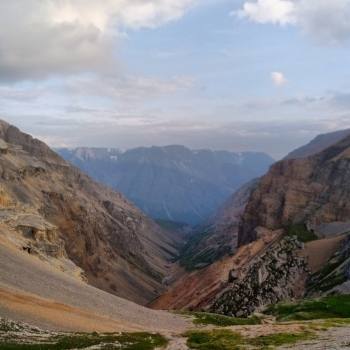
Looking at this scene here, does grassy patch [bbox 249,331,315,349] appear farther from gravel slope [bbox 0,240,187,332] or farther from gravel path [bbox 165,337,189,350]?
gravel slope [bbox 0,240,187,332]

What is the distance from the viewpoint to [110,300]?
3388 inches

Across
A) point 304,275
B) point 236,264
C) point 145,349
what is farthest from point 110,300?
point 236,264

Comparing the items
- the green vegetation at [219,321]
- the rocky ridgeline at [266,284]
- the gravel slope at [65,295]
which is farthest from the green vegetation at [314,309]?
the gravel slope at [65,295]

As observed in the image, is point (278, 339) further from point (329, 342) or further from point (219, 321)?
point (219, 321)

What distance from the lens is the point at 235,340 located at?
194 feet

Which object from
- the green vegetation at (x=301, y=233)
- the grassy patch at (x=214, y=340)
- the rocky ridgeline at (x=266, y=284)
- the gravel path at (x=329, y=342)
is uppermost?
the gravel path at (x=329, y=342)

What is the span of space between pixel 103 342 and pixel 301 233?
14412 centimetres

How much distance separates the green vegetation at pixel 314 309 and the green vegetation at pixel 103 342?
38.6 m

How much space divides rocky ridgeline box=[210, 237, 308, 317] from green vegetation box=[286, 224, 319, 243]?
87.0 ft

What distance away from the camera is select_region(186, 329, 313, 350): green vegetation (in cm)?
5428

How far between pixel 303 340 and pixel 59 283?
40.8 metres

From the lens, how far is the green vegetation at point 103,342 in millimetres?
43000

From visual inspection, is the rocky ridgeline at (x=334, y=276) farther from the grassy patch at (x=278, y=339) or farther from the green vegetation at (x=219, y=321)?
the grassy patch at (x=278, y=339)

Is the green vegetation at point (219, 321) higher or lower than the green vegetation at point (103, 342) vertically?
lower
